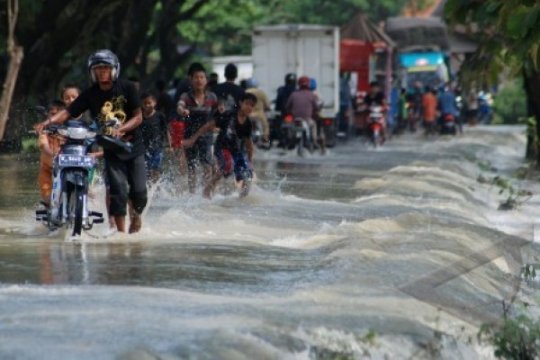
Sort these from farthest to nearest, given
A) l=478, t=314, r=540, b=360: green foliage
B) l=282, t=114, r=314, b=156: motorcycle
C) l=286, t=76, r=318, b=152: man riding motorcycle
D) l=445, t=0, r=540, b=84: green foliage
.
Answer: l=282, t=114, r=314, b=156: motorcycle, l=286, t=76, r=318, b=152: man riding motorcycle, l=445, t=0, r=540, b=84: green foliage, l=478, t=314, r=540, b=360: green foliage

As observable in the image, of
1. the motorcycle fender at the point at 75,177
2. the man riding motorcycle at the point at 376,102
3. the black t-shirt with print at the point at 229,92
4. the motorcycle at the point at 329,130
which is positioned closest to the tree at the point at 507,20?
the black t-shirt with print at the point at 229,92

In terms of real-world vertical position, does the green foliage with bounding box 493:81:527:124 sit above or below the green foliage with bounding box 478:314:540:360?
below

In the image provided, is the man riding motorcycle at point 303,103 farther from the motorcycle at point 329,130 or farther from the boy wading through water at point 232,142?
the boy wading through water at point 232,142

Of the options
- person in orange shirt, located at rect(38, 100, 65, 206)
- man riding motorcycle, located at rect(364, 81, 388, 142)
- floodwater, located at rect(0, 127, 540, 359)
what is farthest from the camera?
Answer: man riding motorcycle, located at rect(364, 81, 388, 142)

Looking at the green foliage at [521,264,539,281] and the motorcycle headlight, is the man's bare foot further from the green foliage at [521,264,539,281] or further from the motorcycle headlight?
the green foliage at [521,264,539,281]

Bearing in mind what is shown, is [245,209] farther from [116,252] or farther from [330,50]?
[330,50]

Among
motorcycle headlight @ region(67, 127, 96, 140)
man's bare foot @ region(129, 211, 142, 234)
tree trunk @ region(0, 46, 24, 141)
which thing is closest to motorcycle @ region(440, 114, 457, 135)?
tree trunk @ region(0, 46, 24, 141)

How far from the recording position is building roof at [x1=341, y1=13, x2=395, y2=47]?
1843 inches

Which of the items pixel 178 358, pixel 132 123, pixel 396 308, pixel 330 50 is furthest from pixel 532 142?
pixel 178 358

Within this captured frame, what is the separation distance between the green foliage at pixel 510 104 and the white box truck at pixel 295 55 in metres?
21.9

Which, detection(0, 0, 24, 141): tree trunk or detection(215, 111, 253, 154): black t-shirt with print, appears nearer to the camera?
detection(215, 111, 253, 154): black t-shirt with print

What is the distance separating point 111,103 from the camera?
40.4 feet

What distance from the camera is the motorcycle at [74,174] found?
1209cm

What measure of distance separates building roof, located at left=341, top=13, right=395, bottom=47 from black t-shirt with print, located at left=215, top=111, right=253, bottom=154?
29484 mm
